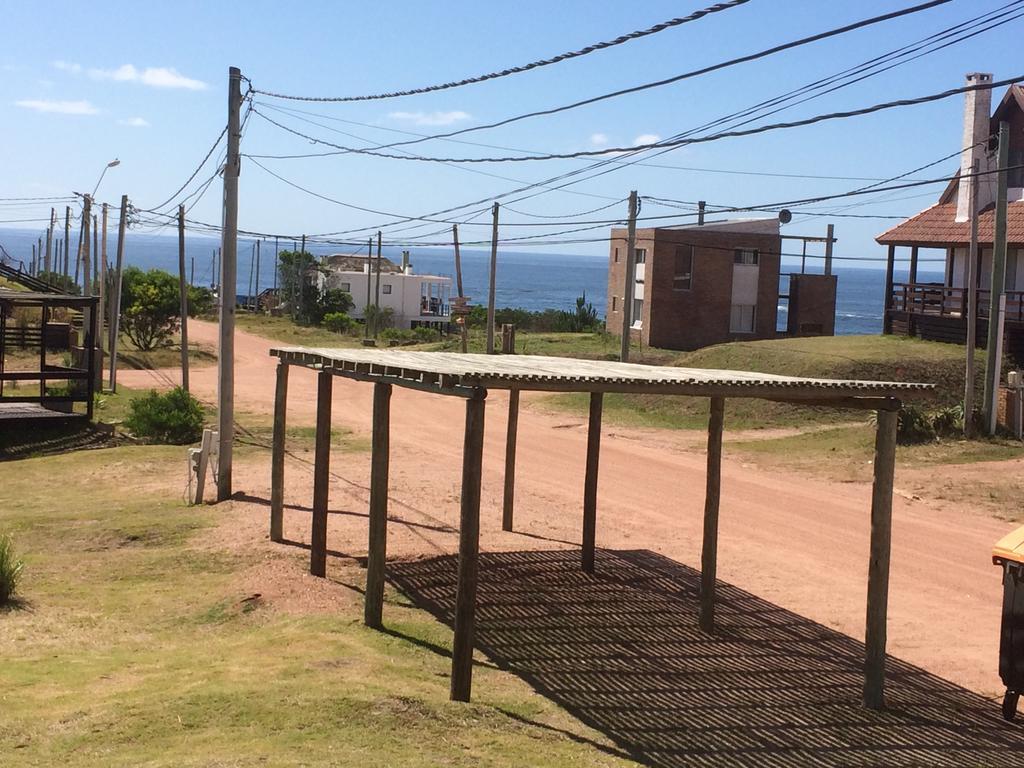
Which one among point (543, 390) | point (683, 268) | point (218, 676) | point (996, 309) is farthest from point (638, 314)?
point (218, 676)

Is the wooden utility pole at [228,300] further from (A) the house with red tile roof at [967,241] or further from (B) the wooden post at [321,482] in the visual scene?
(A) the house with red tile roof at [967,241]

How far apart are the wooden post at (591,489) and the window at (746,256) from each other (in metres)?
37.4

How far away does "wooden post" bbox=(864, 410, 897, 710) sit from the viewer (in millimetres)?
9469

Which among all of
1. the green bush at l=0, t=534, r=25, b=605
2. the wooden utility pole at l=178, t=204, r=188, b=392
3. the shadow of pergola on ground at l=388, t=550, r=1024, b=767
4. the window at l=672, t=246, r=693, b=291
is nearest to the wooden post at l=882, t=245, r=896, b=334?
the window at l=672, t=246, r=693, b=291

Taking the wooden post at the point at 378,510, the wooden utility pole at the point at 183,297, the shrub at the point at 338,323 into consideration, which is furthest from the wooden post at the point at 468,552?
the shrub at the point at 338,323

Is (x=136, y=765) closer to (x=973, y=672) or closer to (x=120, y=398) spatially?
(x=973, y=672)

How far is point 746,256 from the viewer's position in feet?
166

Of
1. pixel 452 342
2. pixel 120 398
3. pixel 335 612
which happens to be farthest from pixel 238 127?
pixel 452 342

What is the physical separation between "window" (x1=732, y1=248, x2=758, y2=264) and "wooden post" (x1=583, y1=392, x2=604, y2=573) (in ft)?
123

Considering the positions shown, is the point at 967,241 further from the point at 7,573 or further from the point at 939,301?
the point at 7,573

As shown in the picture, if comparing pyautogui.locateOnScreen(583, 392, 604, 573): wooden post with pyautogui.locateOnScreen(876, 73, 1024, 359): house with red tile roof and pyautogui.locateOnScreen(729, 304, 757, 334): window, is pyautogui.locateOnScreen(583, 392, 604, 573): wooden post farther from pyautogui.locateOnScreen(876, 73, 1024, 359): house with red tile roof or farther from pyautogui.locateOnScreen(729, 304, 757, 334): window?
pyautogui.locateOnScreen(729, 304, 757, 334): window

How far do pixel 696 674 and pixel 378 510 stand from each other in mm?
3056

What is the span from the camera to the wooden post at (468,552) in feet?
27.7

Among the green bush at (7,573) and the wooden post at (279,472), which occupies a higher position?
the wooden post at (279,472)
